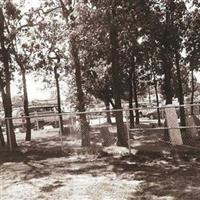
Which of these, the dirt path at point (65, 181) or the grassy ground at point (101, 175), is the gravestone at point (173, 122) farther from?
the dirt path at point (65, 181)

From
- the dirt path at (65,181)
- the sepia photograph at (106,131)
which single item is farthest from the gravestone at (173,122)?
the dirt path at (65,181)

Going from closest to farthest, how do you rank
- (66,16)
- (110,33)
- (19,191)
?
(19,191) < (110,33) < (66,16)

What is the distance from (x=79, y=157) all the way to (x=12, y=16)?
1100 centimetres

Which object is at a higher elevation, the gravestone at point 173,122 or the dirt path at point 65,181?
the gravestone at point 173,122

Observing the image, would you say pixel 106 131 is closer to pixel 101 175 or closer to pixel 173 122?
pixel 173 122

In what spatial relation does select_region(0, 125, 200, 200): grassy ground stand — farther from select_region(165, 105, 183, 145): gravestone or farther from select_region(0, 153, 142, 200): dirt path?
select_region(165, 105, 183, 145): gravestone

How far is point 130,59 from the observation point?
28531 millimetres

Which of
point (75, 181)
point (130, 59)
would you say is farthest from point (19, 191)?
point (130, 59)

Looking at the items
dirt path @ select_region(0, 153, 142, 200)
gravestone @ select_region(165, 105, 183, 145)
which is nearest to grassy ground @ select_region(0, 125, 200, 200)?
dirt path @ select_region(0, 153, 142, 200)

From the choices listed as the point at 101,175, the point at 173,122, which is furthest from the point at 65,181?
the point at 173,122

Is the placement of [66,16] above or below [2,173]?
above

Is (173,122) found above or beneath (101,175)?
above

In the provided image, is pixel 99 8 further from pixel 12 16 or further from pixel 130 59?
pixel 130 59

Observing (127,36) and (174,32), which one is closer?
(127,36)
